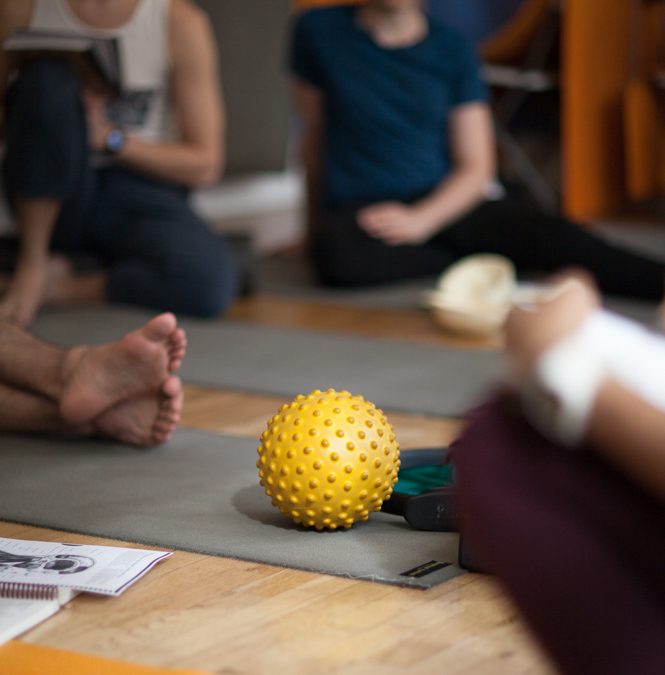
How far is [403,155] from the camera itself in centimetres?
314

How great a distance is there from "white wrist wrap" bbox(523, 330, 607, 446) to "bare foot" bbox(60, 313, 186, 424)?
773mm

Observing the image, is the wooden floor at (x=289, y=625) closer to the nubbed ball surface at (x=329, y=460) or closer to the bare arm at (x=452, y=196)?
the nubbed ball surface at (x=329, y=460)

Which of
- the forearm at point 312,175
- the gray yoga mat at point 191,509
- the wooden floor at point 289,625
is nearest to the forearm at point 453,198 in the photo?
the forearm at point 312,175

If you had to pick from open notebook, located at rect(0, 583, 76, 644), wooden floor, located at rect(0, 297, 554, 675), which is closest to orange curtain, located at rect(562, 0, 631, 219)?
wooden floor, located at rect(0, 297, 554, 675)

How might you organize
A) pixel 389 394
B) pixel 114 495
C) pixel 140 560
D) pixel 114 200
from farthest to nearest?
1. pixel 114 200
2. pixel 389 394
3. pixel 114 495
4. pixel 140 560

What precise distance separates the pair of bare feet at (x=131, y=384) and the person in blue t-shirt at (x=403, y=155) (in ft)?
5.02

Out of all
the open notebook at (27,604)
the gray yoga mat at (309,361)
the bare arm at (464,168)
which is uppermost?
the bare arm at (464,168)

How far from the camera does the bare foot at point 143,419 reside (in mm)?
1536

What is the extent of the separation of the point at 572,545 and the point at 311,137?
9.12 feet

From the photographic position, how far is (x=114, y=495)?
54.9 inches

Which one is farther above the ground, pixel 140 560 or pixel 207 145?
pixel 207 145

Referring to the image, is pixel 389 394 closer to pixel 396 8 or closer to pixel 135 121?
pixel 135 121

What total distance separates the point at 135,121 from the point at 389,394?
1090 millimetres

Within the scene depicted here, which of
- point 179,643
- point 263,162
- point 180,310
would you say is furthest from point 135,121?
point 263,162
